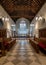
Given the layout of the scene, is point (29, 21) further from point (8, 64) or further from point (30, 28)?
point (8, 64)

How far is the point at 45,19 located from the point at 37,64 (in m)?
6.40

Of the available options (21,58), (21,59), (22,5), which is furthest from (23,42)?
(21,59)

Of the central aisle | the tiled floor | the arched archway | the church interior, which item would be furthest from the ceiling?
the arched archway

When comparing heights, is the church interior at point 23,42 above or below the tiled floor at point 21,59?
above

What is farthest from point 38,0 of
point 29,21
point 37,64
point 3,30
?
point 29,21

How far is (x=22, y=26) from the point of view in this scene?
27.2 metres

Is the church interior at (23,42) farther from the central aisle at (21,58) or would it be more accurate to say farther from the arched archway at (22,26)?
the arched archway at (22,26)


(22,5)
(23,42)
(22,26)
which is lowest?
(23,42)

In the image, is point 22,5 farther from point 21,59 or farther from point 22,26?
point 22,26

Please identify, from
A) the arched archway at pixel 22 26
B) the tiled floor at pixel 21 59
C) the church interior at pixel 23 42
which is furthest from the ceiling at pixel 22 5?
the arched archway at pixel 22 26

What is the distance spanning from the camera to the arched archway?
2610 centimetres

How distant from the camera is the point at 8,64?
13.6 feet

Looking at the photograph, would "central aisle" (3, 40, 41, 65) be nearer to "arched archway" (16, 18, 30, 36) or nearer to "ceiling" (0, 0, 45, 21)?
"ceiling" (0, 0, 45, 21)

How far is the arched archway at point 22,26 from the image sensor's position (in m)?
26.1
